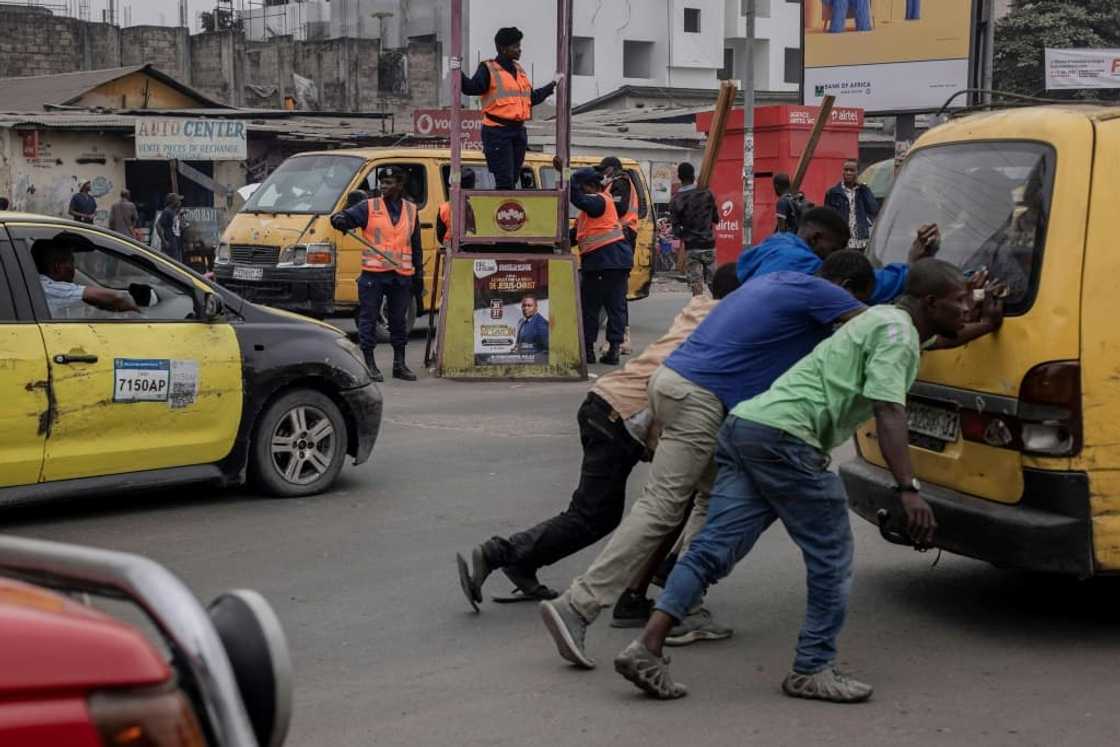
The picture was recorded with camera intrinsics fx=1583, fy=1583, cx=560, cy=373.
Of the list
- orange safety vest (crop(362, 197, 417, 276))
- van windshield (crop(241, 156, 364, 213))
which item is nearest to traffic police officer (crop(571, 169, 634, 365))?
orange safety vest (crop(362, 197, 417, 276))

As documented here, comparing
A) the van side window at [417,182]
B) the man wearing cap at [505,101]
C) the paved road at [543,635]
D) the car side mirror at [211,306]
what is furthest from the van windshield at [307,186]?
the car side mirror at [211,306]

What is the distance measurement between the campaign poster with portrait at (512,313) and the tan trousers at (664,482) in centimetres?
843

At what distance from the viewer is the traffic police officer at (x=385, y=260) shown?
13.9m

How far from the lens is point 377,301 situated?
14.1 metres

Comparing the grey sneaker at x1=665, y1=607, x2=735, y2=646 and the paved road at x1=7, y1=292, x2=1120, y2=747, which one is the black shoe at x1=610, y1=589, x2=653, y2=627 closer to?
the paved road at x1=7, y1=292, x2=1120, y2=747

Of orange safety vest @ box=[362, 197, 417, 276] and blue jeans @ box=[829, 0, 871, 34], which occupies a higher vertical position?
blue jeans @ box=[829, 0, 871, 34]

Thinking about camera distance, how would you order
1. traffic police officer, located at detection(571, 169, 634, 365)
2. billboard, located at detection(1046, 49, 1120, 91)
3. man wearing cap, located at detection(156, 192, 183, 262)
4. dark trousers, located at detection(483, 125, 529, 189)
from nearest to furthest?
dark trousers, located at detection(483, 125, 529, 189) < traffic police officer, located at detection(571, 169, 634, 365) < man wearing cap, located at detection(156, 192, 183, 262) < billboard, located at detection(1046, 49, 1120, 91)

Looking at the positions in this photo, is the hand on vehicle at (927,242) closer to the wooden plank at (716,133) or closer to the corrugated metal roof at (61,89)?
the wooden plank at (716,133)

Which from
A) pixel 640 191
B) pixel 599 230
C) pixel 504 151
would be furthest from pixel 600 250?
pixel 640 191

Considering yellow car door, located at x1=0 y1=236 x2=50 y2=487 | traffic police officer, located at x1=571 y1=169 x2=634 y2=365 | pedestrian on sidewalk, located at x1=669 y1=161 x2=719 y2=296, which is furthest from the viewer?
pedestrian on sidewalk, located at x1=669 y1=161 x2=719 y2=296

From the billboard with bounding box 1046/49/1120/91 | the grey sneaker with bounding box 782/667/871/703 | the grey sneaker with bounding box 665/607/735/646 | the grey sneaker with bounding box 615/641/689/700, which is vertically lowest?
the grey sneaker with bounding box 665/607/735/646

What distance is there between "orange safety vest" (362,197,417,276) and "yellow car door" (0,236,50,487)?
6.23m

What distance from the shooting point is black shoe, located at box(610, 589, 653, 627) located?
6.42 metres

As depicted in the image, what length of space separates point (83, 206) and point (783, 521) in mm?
23453
